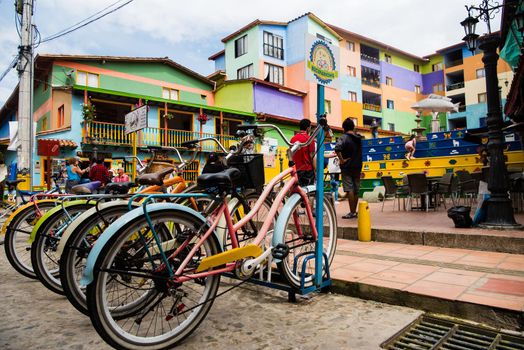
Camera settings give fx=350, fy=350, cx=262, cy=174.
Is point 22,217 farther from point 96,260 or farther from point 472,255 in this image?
point 472,255

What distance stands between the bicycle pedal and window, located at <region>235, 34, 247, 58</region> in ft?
90.6

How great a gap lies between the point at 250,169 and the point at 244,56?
2700cm

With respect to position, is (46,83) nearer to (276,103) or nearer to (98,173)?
(276,103)

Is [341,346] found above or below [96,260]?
below

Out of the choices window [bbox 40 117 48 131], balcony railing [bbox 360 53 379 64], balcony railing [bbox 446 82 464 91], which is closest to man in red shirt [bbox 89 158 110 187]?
window [bbox 40 117 48 131]

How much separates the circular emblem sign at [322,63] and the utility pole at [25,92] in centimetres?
994

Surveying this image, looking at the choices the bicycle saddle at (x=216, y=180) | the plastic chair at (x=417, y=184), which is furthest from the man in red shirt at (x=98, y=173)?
the plastic chair at (x=417, y=184)

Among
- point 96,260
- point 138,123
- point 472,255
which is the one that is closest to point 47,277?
point 96,260

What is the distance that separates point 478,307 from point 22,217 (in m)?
4.77

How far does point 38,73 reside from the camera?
19641 millimetres

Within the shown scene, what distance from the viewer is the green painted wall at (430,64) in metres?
40.1

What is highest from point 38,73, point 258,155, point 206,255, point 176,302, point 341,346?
point 38,73

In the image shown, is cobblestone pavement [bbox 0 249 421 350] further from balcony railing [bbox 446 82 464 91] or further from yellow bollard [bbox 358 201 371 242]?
balcony railing [bbox 446 82 464 91]

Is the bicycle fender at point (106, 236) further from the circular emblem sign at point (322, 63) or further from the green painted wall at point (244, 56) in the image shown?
the green painted wall at point (244, 56)
